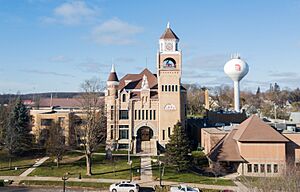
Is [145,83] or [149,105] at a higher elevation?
[145,83]

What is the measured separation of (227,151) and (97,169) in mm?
14982

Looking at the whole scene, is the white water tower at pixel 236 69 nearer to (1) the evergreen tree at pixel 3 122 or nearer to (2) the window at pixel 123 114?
(2) the window at pixel 123 114

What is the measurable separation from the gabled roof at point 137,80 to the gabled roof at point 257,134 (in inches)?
745

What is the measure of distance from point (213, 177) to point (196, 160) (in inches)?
283

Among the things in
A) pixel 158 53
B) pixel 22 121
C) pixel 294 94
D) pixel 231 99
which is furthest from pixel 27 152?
pixel 294 94

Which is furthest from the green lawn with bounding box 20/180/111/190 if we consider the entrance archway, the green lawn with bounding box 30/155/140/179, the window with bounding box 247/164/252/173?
the entrance archway

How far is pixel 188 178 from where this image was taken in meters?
35.6

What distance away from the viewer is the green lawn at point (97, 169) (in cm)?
3738

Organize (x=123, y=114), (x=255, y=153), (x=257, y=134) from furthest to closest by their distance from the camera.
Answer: (x=123, y=114) → (x=257, y=134) → (x=255, y=153)

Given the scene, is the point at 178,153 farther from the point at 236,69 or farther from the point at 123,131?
the point at 236,69

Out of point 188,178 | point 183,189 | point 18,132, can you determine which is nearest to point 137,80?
point 18,132

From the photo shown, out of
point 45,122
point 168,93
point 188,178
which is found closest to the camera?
point 188,178

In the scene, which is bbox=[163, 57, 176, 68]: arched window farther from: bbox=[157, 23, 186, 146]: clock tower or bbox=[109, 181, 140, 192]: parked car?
bbox=[109, 181, 140, 192]: parked car

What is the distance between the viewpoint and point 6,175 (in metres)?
37.6
